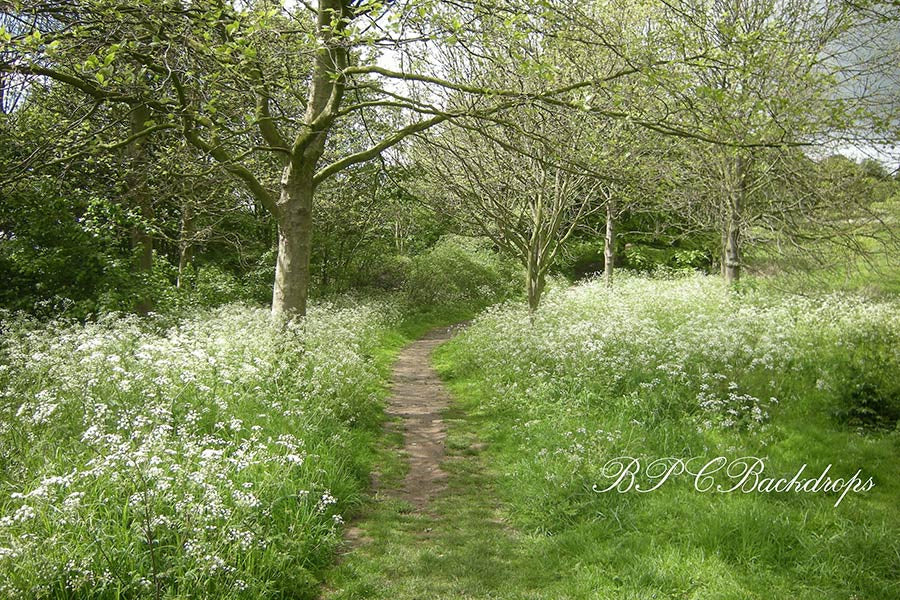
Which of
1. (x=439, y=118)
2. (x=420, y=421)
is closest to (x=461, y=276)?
(x=420, y=421)

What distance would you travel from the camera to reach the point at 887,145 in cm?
805

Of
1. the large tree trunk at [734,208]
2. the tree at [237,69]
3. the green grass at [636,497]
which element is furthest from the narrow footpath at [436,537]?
the large tree trunk at [734,208]

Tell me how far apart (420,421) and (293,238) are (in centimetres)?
368

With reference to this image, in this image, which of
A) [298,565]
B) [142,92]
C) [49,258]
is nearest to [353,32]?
[142,92]

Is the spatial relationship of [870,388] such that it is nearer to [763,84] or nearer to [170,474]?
[763,84]

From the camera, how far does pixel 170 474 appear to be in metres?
4.59

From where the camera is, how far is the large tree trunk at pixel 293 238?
9.31 metres

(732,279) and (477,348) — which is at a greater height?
(732,279)

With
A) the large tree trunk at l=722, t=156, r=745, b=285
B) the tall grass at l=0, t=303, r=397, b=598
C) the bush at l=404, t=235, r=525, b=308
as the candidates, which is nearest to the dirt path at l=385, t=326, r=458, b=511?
the tall grass at l=0, t=303, r=397, b=598

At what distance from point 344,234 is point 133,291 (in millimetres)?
10041

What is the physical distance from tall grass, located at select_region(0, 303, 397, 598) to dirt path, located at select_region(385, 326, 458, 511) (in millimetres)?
639

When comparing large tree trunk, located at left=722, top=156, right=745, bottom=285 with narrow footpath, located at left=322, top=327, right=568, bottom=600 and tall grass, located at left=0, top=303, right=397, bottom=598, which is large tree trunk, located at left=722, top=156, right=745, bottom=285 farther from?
tall grass, located at left=0, top=303, right=397, bottom=598

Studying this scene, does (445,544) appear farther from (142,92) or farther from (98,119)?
(98,119)

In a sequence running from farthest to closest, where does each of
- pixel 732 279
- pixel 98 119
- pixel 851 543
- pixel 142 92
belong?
pixel 732 279 < pixel 98 119 < pixel 142 92 < pixel 851 543
